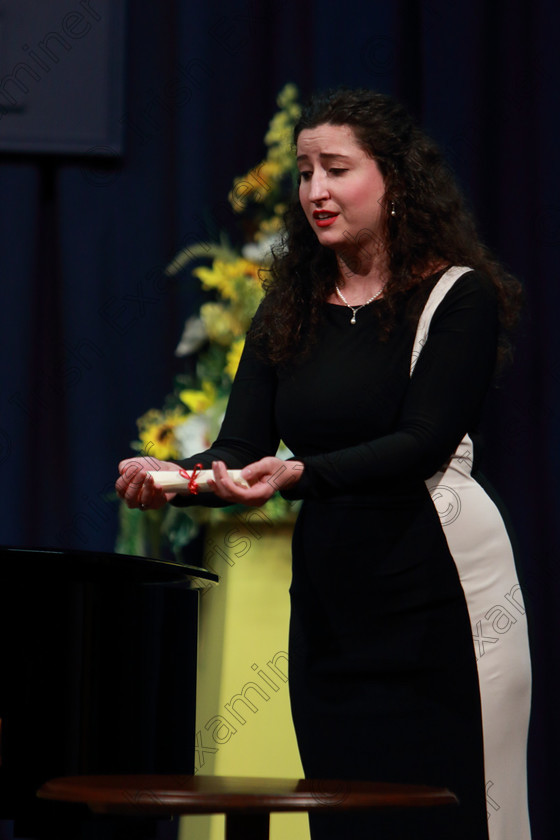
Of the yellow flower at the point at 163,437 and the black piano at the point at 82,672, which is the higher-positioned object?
the yellow flower at the point at 163,437

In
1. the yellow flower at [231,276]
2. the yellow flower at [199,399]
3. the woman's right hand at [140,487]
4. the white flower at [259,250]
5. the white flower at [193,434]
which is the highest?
the white flower at [259,250]

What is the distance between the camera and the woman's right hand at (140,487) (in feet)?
5.42

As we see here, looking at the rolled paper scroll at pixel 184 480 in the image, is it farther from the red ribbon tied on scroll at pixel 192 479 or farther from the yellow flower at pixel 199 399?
the yellow flower at pixel 199 399

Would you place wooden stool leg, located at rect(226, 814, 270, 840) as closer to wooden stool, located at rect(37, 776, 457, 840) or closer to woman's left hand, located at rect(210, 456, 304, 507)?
wooden stool, located at rect(37, 776, 457, 840)

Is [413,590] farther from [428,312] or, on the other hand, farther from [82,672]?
[82,672]

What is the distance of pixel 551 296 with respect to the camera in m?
2.96

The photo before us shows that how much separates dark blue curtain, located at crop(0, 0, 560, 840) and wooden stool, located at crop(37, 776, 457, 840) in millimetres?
1890

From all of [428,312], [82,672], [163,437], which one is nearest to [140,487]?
[82,672]

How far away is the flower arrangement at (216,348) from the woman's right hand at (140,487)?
0.86m

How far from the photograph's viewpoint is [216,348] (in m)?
2.80

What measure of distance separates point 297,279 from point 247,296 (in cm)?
79

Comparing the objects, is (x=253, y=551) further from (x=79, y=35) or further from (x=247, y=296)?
(x=79, y=35)

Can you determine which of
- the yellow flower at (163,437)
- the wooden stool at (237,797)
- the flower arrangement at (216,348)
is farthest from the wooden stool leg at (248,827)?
the yellow flower at (163,437)

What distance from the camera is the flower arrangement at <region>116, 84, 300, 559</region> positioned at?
2.63 m
